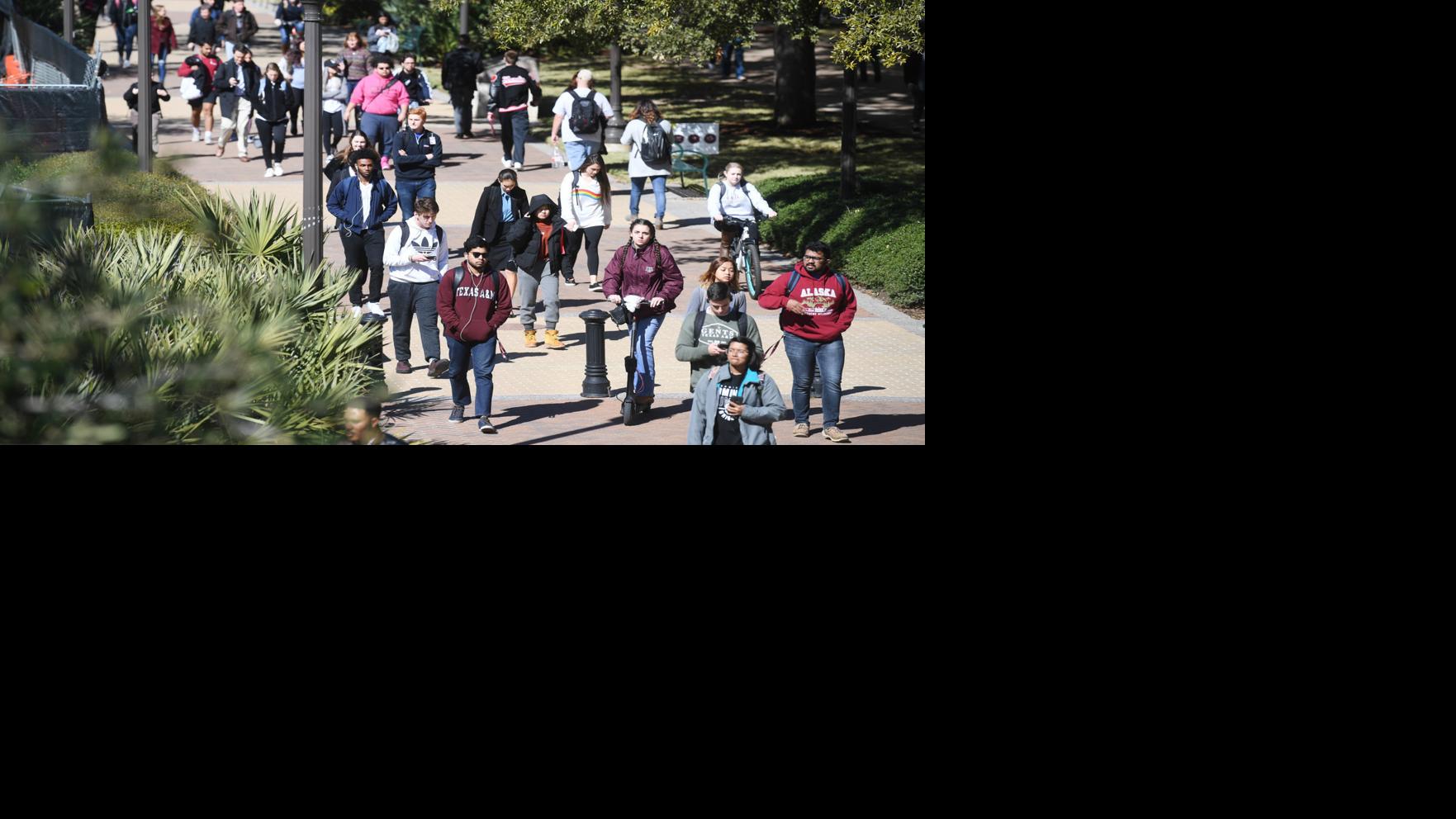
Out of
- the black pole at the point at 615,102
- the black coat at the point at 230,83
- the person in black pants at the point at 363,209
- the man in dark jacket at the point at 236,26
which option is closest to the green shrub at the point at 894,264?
the person in black pants at the point at 363,209

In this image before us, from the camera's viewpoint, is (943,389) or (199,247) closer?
(943,389)

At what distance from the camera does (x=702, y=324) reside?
10.5 m

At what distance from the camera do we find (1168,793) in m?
5.81

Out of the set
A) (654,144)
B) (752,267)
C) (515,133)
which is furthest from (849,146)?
(752,267)

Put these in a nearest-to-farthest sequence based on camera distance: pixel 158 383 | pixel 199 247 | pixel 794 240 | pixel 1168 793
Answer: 1. pixel 1168 793
2. pixel 158 383
3. pixel 199 247
4. pixel 794 240

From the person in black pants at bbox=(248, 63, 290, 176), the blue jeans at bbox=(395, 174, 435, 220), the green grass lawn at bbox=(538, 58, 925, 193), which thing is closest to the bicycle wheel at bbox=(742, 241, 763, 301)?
the blue jeans at bbox=(395, 174, 435, 220)

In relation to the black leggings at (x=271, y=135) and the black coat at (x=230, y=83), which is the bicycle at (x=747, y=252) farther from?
the black coat at (x=230, y=83)

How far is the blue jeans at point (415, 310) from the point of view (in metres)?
12.2

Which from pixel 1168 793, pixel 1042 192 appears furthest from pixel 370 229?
pixel 1168 793

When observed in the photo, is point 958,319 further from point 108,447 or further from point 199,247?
point 199,247

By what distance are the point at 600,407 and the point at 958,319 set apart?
19.5ft

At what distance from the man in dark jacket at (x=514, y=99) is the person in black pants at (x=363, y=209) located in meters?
7.70

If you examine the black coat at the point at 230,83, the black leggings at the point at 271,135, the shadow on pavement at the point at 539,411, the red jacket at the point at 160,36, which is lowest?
the shadow on pavement at the point at 539,411

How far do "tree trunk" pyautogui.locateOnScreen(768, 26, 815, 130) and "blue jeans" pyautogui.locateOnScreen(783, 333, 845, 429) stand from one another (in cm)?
1640
